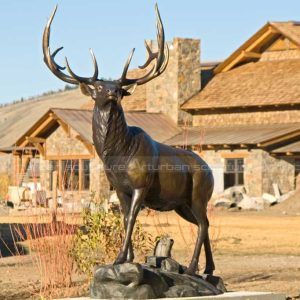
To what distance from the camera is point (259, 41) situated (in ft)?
154

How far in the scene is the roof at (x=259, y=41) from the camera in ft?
151

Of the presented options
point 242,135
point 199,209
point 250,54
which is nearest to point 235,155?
point 242,135

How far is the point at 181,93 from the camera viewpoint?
46.1 meters

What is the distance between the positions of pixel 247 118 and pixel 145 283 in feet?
114

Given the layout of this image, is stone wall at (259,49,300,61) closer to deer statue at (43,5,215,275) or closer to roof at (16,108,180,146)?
roof at (16,108,180,146)

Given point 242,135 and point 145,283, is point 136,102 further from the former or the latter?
A: point 145,283

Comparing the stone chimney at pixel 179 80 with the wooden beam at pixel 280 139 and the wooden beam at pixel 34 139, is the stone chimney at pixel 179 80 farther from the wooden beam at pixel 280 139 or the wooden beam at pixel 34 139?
the wooden beam at pixel 280 139

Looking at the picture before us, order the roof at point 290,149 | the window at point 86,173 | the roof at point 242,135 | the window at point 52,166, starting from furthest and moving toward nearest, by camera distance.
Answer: the window at point 52,166, the window at point 86,173, the roof at point 242,135, the roof at point 290,149

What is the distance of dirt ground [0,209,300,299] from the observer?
15266mm

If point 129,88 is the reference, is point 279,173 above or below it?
below

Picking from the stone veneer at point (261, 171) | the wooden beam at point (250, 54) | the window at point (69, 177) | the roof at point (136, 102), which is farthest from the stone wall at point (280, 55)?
the window at point (69, 177)

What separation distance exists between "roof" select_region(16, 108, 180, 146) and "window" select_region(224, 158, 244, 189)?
3703 millimetres

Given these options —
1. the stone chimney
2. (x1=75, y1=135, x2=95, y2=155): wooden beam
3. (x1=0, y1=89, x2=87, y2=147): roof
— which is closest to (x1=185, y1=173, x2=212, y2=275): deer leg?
(x1=75, y1=135, x2=95, y2=155): wooden beam

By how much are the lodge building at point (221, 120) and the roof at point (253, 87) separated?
1.9 inches
